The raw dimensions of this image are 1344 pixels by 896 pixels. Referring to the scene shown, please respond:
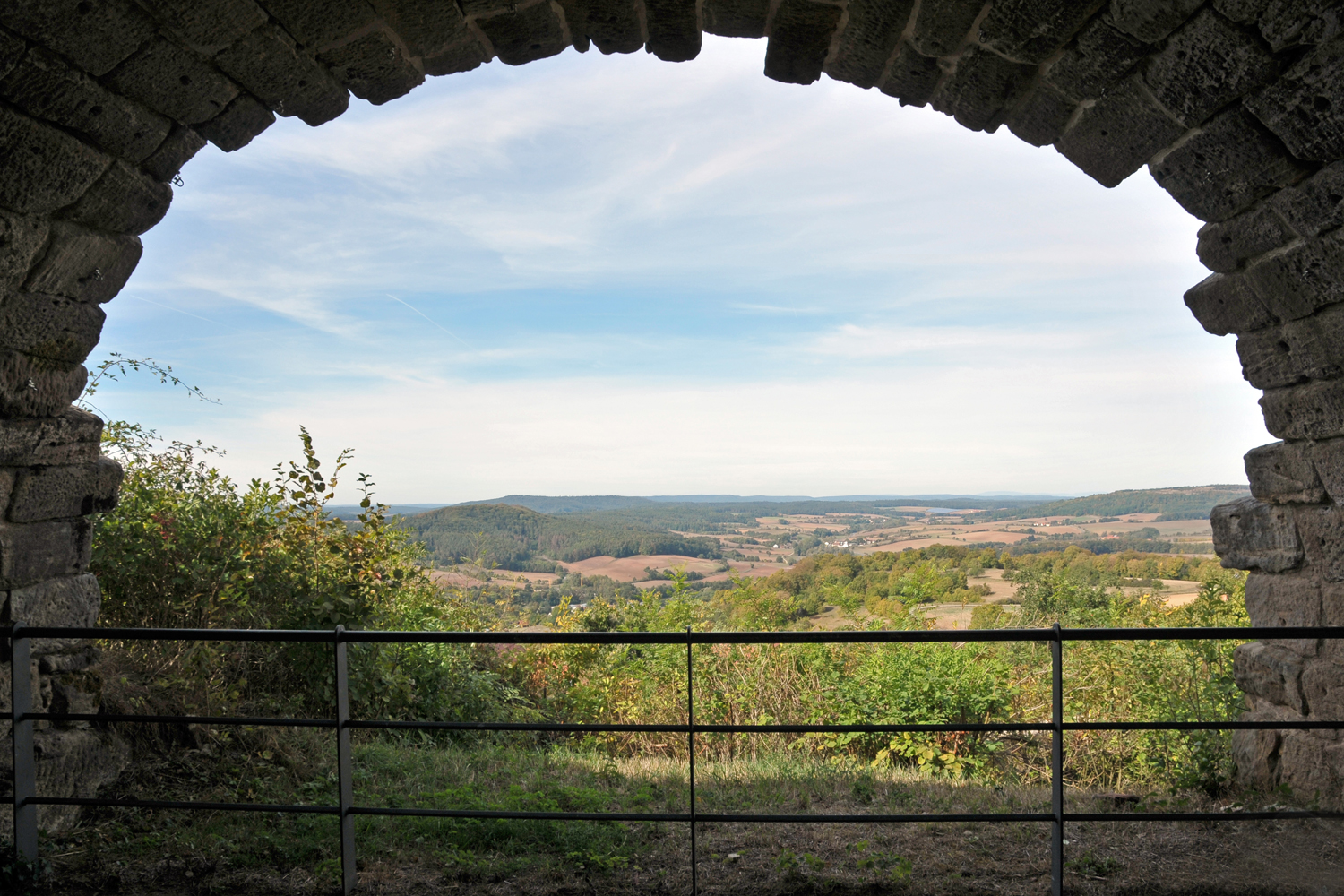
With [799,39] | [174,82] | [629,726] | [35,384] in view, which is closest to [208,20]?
[174,82]

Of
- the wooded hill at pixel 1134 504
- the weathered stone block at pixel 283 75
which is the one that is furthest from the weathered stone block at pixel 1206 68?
the wooded hill at pixel 1134 504

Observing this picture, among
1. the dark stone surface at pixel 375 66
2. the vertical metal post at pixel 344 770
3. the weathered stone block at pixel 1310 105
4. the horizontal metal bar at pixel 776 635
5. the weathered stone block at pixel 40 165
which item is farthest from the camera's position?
the dark stone surface at pixel 375 66

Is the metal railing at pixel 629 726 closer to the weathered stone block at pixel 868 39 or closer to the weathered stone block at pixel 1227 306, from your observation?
the weathered stone block at pixel 1227 306

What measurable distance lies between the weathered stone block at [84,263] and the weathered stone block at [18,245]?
5 centimetres

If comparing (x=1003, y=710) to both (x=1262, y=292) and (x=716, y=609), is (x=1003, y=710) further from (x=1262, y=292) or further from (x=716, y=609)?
(x=1262, y=292)

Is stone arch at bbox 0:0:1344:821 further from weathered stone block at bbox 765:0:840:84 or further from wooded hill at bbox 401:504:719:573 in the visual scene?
wooded hill at bbox 401:504:719:573

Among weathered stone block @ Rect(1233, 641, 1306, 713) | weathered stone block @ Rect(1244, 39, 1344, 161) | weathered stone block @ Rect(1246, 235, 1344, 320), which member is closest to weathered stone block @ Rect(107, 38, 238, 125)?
weathered stone block @ Rect(1244, 39, 1344, 161)

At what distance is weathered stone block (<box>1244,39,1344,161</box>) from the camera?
2547 mm

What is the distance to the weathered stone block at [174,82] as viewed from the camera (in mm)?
2896

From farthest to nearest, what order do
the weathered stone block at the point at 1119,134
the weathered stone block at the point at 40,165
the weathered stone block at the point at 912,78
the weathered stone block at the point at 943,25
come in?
the weathered stone block at the point at 912,78
the weathered stone block at the point at 1119,134
the weathered stone block at the point at 943,25
the weathered stone block at the point at 40,165

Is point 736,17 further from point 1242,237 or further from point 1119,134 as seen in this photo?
point 1242,237

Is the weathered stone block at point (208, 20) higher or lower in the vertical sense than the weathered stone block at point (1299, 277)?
higher

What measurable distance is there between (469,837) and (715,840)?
3.53 feet

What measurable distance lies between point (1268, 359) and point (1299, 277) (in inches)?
19.0
